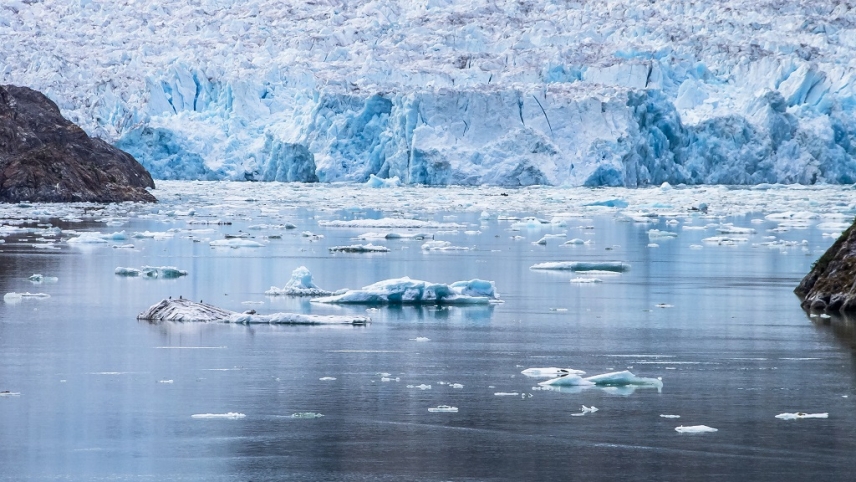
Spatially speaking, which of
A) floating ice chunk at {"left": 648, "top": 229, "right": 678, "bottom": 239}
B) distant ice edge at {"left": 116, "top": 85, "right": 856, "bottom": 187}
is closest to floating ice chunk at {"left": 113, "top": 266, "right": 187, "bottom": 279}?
floating ice chunk at {"left": 648, "top": 229, "right": 678, "bottom": 239}

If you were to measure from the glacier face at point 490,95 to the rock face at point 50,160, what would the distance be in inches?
318

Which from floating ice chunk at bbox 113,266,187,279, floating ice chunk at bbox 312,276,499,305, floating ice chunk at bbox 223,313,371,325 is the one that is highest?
floating ice chunk at bbox 113,266,187,279

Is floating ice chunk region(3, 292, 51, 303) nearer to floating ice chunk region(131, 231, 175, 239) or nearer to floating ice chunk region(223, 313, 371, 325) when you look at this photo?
floating ice chunk region(223, 313, 371, 325)

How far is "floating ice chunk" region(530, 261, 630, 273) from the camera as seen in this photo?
42.5ft

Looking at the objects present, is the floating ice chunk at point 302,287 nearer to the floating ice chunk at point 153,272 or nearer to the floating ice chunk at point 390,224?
the floating ice chunk at point 153,272

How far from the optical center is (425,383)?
6332 mm

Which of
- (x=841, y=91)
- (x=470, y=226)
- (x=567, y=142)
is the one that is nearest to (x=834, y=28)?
(x=841, y=91)

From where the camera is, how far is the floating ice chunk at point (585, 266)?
42.5ft

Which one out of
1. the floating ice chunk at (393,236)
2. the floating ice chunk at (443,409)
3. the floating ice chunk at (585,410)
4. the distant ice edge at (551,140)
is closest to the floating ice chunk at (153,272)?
the floating ice chunk at (393,236)

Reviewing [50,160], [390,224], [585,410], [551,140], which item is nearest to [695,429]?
[585,410]

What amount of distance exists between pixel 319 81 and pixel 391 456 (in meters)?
43.9

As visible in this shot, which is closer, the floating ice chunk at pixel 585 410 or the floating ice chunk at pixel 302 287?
the floating ice chunk at pixel 585 410

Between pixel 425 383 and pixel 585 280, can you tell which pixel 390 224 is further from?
pixel 425 383

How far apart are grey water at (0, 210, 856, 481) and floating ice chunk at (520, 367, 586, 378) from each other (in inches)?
5.9
